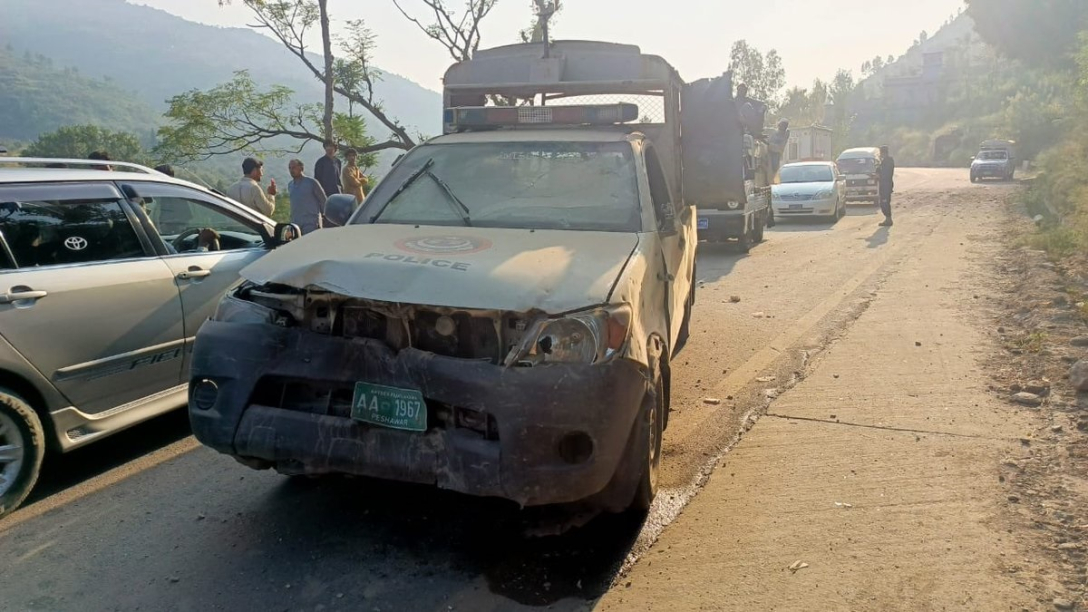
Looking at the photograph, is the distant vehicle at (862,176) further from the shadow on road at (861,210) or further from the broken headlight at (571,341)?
the broken headlight at (571,341)

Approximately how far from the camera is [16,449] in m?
3.86

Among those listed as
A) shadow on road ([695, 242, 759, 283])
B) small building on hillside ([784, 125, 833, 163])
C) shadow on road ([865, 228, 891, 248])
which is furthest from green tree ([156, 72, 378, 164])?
small building on hillside ([784, 125, 833, 163])

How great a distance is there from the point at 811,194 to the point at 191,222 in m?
17.5

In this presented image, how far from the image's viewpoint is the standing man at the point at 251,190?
913 cm

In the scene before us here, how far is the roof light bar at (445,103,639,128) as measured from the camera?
197 inches

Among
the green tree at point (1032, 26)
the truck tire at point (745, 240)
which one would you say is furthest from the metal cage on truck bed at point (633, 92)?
the green tree at point (1032, 26)

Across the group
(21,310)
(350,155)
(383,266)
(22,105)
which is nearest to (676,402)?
(383,266)

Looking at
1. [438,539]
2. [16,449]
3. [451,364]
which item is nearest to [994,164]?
[438,539]

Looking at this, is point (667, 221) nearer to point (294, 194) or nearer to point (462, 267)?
point (462, 267)

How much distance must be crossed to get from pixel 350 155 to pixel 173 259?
7.37 metres

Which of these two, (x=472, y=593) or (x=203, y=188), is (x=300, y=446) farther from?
(x=203, y=188)

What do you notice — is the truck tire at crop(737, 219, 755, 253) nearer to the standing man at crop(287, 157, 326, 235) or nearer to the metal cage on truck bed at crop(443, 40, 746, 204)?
the metal cage on truck bed at crop(443, 40, 746, 204)

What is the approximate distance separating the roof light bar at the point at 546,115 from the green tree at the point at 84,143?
34623 mm

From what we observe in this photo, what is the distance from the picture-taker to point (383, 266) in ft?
11.0
